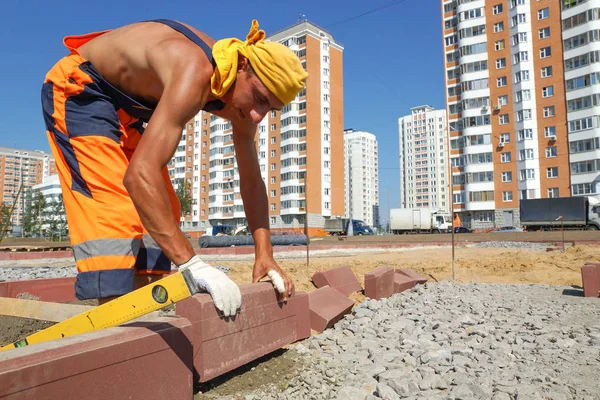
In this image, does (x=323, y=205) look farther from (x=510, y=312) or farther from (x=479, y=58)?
(x=510, y=312)

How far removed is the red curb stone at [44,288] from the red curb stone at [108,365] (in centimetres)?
241

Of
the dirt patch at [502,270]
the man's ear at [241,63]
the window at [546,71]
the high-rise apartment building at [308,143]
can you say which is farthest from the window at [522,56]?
the man's ear at [241,63]

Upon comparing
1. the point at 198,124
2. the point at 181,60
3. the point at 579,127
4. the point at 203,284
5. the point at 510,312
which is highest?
the point at 198,124

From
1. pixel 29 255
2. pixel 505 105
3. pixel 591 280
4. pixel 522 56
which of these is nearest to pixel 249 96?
pixel 591 280

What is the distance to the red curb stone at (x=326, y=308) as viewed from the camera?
10.3 ft

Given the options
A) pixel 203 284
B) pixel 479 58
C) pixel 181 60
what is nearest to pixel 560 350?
pixel 203 284

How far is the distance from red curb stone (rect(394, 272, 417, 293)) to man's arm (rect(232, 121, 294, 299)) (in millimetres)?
2806

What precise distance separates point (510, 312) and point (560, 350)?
53.0 inches

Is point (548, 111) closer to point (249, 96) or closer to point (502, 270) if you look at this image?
point (502, 270)

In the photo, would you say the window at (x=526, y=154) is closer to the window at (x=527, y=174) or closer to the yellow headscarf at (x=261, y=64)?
the window at (x=527, y=174)

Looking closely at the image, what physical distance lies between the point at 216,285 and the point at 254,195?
0.96 metres

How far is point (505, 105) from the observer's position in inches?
1875

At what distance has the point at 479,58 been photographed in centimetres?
4944

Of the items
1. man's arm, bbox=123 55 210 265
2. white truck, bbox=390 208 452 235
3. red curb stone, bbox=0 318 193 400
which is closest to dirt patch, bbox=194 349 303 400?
red curb stone, bbox=0 318 193 400
